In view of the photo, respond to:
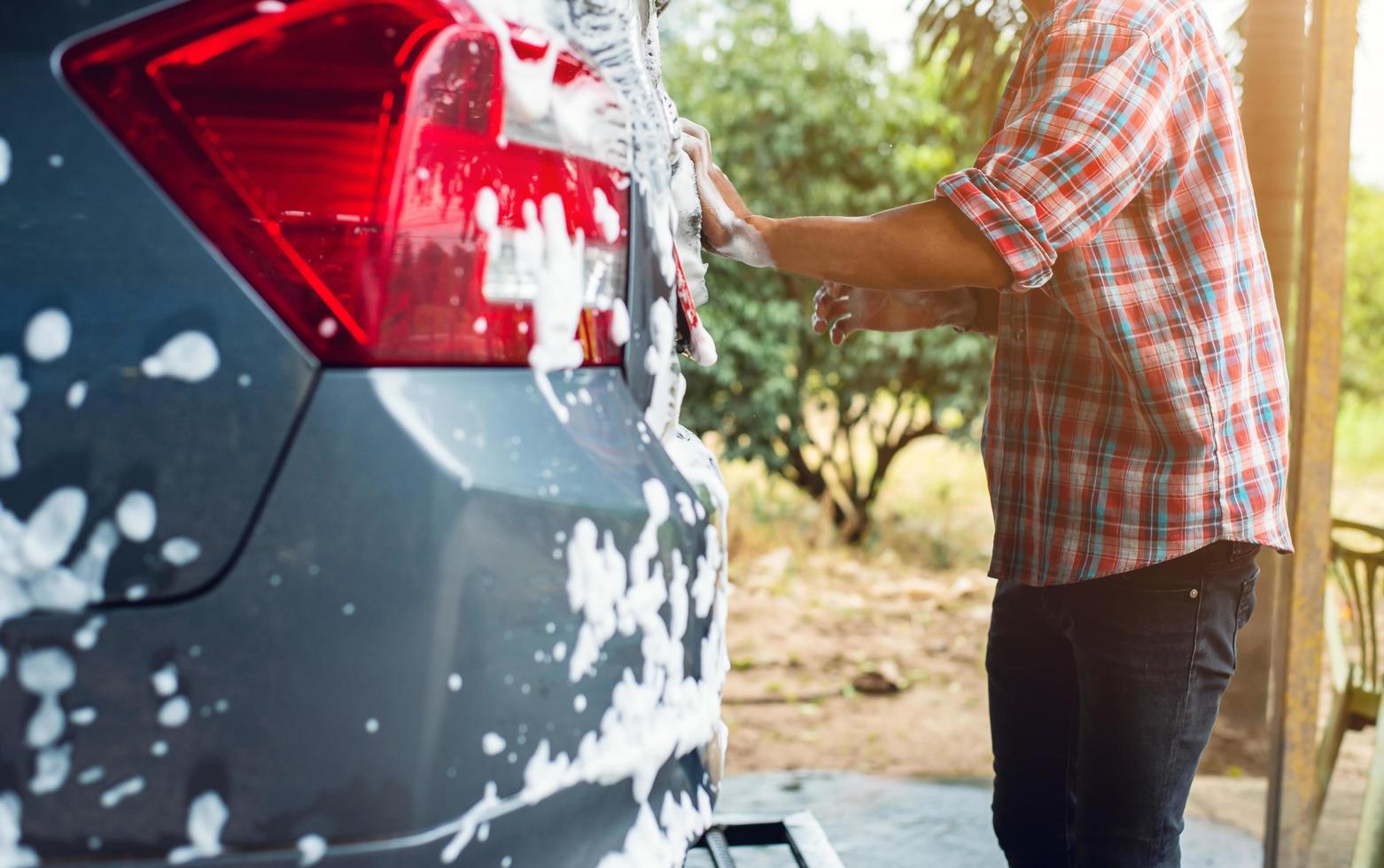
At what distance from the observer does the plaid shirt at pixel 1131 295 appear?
1485 millimetres

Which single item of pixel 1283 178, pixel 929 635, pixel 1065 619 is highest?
pixel 1283 178

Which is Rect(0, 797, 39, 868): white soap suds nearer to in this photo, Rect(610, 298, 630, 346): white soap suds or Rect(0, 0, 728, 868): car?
Rect(0, 0, 728, 868): car

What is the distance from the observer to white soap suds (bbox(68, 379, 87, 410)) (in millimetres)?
915

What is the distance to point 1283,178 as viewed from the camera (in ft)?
12.6

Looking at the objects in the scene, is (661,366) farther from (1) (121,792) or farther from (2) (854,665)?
(2) (854,665)

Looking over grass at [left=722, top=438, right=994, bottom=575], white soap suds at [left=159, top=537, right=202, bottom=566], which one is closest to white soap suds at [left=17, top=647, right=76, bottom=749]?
white soap suds at [left=159, top=537, right=202, bottom=566]

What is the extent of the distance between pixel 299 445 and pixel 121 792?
0.30 meters

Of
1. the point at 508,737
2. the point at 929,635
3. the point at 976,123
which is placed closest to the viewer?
the point at 508,737

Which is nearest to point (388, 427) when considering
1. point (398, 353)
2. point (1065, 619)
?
point (398, 353)

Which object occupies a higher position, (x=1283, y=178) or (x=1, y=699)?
(x=1283, y=178)

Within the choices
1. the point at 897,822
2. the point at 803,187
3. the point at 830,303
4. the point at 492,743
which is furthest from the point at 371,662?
the point at 803,187

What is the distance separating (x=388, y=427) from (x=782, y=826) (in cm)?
171

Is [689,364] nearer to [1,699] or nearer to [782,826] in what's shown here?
[782,826]

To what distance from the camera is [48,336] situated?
919 mm
